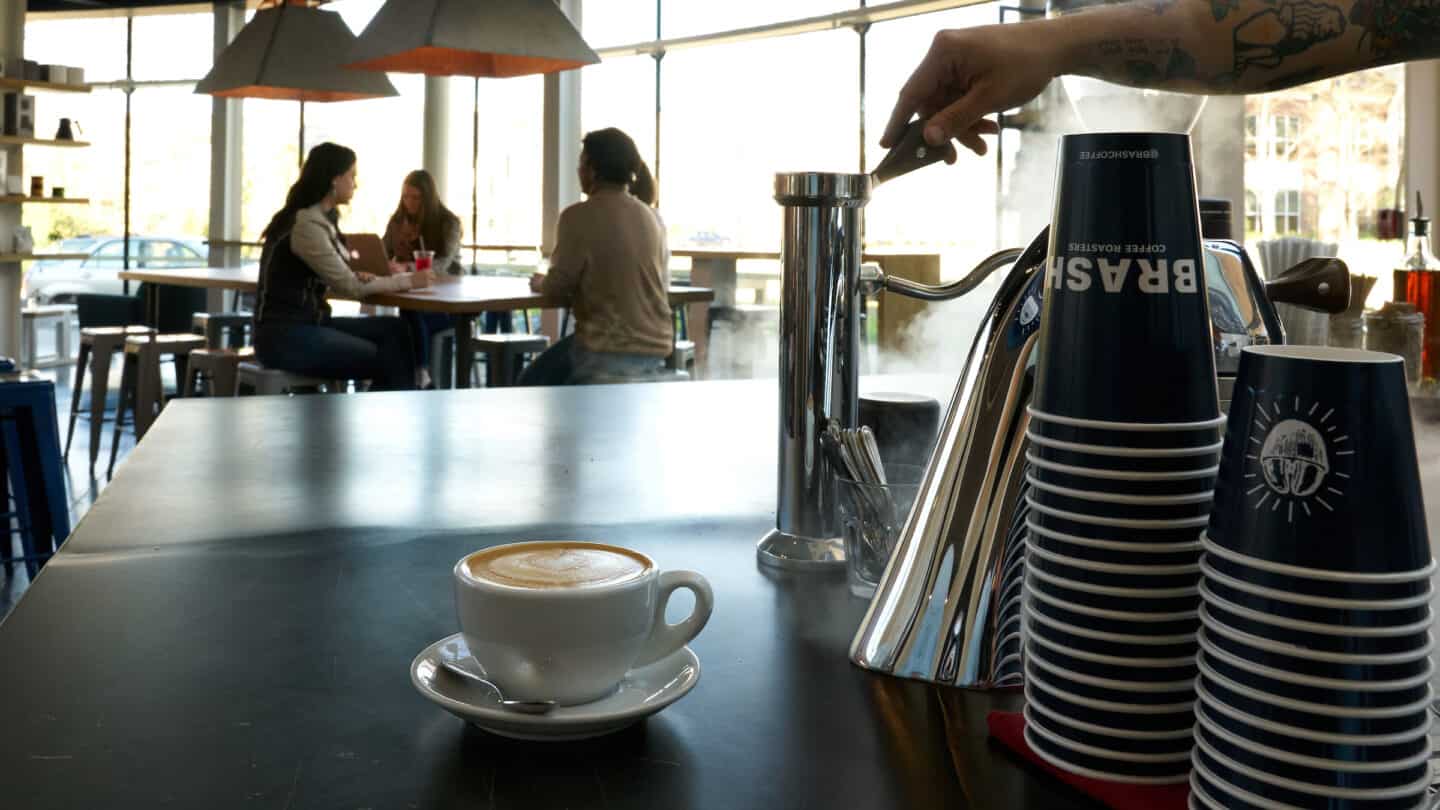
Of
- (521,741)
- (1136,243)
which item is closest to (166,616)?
(521,741)

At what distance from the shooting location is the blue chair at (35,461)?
262 cm

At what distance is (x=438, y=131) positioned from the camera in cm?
1012

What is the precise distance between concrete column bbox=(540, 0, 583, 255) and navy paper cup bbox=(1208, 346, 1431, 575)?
9002mm

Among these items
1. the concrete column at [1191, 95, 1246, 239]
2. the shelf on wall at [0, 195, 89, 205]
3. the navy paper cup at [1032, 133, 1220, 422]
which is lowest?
the navy paper cup at [1032, 133, 1220, 422]

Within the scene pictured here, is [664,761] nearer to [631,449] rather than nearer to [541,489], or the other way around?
[541,489]

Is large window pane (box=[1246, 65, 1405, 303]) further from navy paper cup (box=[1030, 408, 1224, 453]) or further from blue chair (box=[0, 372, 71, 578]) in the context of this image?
navy paper cup (box=[1030, 408, 1224, 453])

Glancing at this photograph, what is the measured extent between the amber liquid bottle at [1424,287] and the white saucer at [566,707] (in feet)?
3.46

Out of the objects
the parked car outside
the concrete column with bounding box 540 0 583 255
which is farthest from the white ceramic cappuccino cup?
the parked car outside

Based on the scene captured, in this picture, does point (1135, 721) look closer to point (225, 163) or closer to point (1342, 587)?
point (1342, 587)

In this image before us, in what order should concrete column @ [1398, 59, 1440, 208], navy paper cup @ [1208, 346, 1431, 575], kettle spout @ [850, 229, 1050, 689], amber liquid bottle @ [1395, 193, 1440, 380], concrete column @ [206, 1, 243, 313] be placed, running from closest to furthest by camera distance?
1. navy paper cup @ [1208, 346, 1431, 575]
2. kettle spout @ [850, 229, 1050, 689]
3. amber liquid bottle @ [1395, 193, 1440, 380]
4. concrete column @ [1398, 59, 1440, 208]
5. concrete column @ [206, 1, 243, 313]

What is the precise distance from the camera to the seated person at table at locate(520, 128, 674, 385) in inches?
173

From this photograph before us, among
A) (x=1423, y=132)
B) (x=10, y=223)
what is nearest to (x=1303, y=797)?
(x=1423, y=132)

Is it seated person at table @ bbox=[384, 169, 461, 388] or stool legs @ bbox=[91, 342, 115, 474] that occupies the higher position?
seated person at table @ bbox=[384, 169, 461, 388]

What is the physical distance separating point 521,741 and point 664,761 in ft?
0.21
